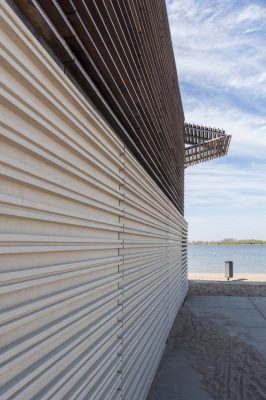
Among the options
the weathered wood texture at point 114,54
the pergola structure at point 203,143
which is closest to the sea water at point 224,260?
the pergola structure at point 203,143

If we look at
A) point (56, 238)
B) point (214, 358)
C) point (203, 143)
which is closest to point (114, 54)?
point (56, 238)

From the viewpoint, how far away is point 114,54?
Answer: 3.41 meters

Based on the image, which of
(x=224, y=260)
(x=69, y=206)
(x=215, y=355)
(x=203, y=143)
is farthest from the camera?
(x=224, y=260)

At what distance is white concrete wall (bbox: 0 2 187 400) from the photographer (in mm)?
1467

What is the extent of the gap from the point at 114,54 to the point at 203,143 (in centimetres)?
1265

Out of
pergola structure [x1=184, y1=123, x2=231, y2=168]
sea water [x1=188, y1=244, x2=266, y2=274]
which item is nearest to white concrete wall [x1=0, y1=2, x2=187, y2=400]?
pergola structure [x1=184, y1=123, x2=231, y2=168]

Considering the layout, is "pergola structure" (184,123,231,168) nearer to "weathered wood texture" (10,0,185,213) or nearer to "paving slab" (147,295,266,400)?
"paving slab" (147,295,266,400)

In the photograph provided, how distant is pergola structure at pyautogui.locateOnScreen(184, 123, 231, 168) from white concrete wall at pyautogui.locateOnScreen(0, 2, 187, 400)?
12503 millimetres

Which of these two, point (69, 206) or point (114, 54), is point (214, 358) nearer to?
point (114, 54)

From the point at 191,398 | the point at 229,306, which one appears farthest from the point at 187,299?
the point at 191,398

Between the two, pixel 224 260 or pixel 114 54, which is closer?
pixel 114 54

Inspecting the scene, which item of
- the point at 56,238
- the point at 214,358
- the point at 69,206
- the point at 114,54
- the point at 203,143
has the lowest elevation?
the point at 214,358

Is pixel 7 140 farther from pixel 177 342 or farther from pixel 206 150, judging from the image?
pixel 206 150

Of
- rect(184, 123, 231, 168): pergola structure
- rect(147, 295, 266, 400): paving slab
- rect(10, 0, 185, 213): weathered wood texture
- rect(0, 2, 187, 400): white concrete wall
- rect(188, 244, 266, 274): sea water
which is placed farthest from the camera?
rect(188, 244, 266, 274): sea water
